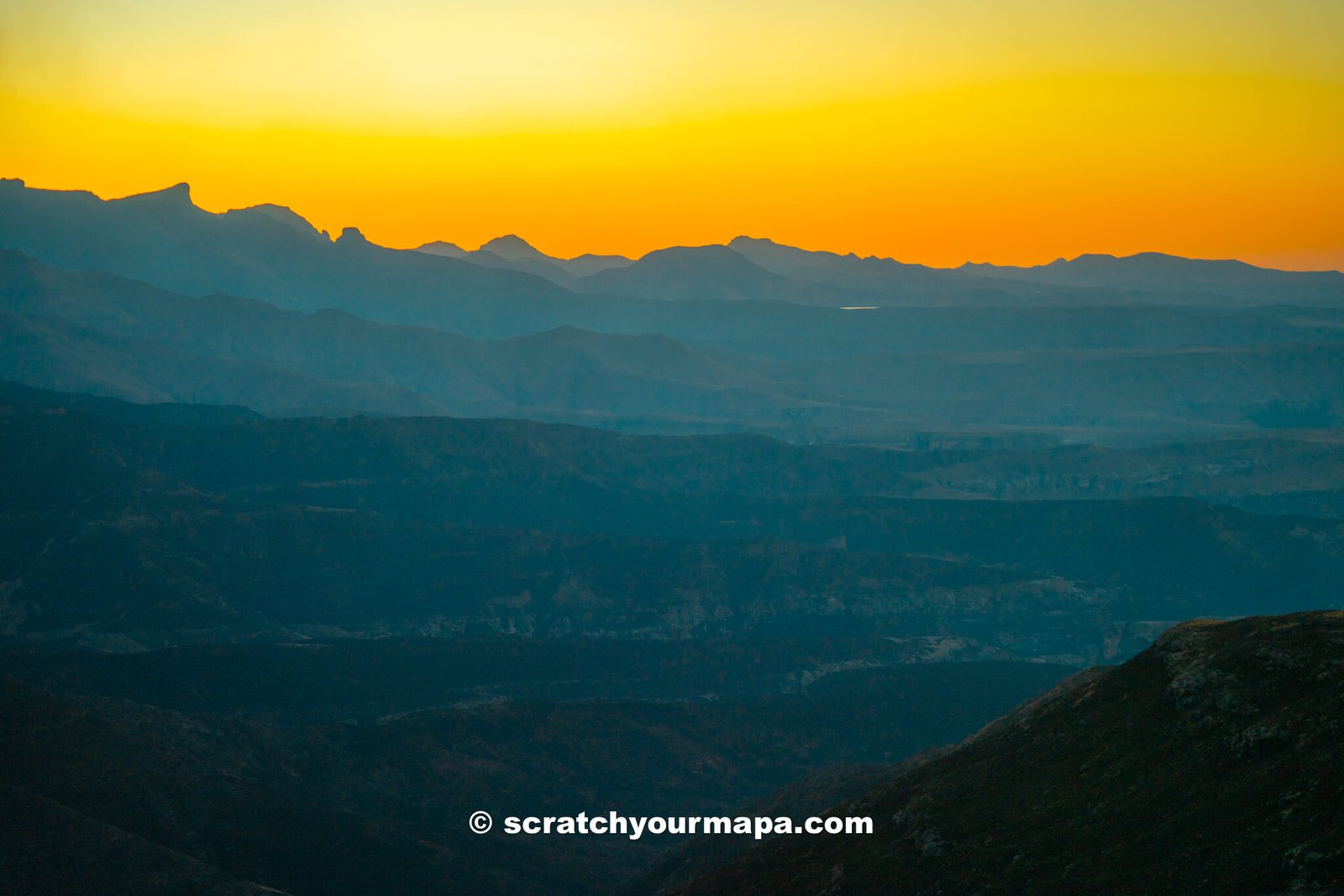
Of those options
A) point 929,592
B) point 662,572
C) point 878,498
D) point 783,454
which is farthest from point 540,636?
point 783,454

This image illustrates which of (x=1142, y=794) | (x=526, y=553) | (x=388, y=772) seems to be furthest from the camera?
(x=526, y=553)

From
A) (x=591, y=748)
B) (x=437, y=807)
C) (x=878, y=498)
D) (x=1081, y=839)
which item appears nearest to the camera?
(x=1081, y=839)

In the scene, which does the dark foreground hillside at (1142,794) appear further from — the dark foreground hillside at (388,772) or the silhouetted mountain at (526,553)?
the silhouetted mountain at (526,553)

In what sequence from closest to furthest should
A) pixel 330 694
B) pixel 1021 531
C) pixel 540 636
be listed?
pixel 330 694 < pixel 540 636 < pixel 1021 531

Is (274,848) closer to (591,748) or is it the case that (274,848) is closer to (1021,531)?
(591,748)

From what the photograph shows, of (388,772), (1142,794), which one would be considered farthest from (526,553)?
(1142,794)

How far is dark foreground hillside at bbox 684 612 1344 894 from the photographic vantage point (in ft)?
95.2

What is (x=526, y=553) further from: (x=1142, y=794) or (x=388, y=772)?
(x=1142, y=794)

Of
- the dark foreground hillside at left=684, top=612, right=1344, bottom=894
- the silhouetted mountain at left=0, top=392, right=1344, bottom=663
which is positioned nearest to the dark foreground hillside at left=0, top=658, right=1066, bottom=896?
the dark foreground hillside at left=684, top=612, right=1344, bottom=894

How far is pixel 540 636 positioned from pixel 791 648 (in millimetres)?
22025

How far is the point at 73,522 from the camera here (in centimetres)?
12644

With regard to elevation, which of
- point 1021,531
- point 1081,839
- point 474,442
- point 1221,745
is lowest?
point 1081,839

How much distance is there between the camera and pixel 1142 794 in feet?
115

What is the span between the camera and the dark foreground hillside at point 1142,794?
29.0 meters
